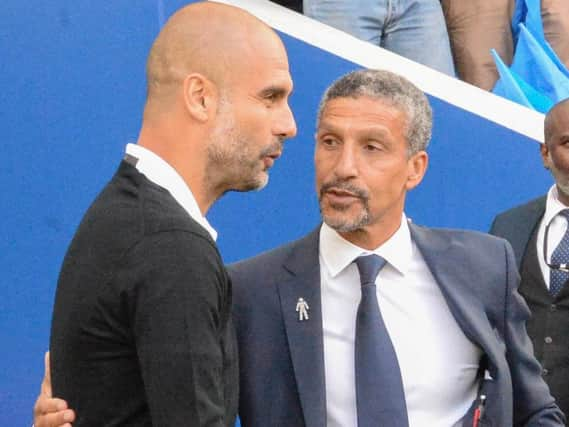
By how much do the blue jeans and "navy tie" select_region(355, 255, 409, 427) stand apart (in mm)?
2250

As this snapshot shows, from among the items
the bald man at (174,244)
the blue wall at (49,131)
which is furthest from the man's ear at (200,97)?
the blue wall at (49,131)

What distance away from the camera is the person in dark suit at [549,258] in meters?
4.29

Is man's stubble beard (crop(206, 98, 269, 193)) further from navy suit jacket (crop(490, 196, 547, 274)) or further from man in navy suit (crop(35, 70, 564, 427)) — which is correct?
navy suit jacket (crop(490, 196, 547, 274))

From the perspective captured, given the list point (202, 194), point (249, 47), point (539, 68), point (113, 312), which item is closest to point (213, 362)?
point (113, 312)

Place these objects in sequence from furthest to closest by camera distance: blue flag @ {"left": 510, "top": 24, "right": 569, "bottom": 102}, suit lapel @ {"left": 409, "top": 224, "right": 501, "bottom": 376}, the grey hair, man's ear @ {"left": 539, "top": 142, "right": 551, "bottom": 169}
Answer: blue flag @ {"left": 510, "top": 24, "right": 569, "bottom": 102} < man's ear @ {"left": 539, "top": 142, "right": 551, "bottom": 169} < the grey hair < suit lapel @ {"left": 409, "top": 224, "right": 501, "bottom": 376}

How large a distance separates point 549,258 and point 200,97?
217 cm

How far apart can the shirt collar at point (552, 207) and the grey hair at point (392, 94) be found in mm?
1379

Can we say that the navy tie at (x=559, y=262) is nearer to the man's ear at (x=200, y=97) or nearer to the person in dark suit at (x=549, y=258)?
the person in dark suit at (x=549, y=258)

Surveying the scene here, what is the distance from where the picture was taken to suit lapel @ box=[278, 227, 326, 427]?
2859 millimetres

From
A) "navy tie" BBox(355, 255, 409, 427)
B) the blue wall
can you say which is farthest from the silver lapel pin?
the blue wall

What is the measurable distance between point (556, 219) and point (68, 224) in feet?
5.50

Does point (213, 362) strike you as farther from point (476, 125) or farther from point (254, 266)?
point (476, 125)

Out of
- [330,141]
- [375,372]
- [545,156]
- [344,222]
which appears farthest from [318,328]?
[545,156]

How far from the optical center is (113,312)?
7.55 feet
